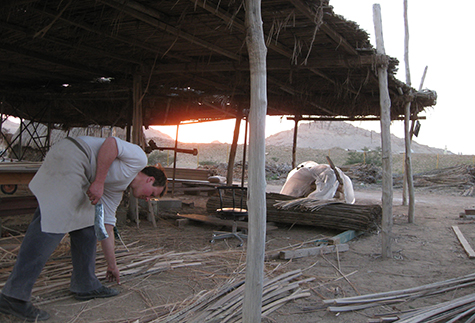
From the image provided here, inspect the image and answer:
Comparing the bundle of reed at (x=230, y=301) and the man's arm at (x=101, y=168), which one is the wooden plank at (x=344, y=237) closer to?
the bundle of reed at (x=230, y=301)

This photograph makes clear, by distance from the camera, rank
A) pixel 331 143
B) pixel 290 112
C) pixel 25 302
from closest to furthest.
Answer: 1. pixel 25 302
2. pixel 290 112
3. pixel 331 143

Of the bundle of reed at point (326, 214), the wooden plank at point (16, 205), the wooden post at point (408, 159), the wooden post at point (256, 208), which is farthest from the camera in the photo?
the wooden post at point (408, 159)

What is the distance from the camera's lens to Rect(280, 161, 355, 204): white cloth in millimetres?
8336

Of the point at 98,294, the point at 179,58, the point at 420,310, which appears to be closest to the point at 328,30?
the point at 179,58

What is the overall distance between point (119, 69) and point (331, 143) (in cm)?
6236

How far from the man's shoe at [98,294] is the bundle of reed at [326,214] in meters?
3.85

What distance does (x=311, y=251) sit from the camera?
4.67 meters

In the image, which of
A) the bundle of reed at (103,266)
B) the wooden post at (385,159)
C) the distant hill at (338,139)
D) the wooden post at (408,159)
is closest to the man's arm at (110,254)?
the bundle of reed at (103,266)

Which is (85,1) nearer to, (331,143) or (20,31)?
(20,31)

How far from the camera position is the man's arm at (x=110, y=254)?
2.99 meters

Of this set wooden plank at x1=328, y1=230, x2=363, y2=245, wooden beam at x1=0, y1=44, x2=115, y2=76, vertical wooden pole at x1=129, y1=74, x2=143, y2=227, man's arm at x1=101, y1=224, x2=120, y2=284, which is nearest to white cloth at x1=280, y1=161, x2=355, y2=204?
wooden plank at x1=328, y1=230, x2=363, y2=245

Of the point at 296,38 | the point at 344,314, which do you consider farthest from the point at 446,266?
the point at 296,38

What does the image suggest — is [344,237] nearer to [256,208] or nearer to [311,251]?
[311,251]

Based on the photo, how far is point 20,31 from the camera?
4.66 meters
